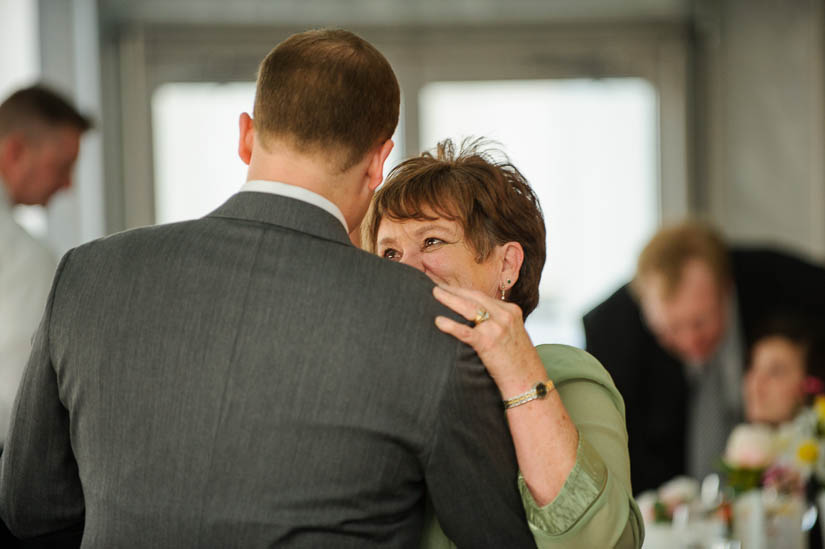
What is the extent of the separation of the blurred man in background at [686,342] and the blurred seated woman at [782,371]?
24cm

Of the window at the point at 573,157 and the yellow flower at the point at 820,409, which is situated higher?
the window at the point at 573,157

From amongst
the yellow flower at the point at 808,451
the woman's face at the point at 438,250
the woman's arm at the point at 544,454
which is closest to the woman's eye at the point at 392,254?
the woman's face at the point at 438,250

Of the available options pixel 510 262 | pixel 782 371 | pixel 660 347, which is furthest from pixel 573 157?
pixel 510 262

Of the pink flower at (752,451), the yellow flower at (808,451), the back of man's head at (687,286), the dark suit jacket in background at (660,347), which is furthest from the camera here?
the dark suit jacket in background at (660,347)

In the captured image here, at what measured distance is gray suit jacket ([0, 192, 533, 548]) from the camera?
102 centimetres

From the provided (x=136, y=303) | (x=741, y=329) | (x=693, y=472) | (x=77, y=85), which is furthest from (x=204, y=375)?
(x=77, y=85)

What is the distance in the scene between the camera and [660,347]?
11.7ft

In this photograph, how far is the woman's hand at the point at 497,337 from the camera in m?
1.07

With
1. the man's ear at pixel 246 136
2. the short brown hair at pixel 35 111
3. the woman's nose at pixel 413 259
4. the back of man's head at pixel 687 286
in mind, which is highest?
the short brown hair at pixel 35 111

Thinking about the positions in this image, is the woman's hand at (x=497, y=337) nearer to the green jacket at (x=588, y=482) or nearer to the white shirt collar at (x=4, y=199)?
the green jacket at (x=588, y=482)

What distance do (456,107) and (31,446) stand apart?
4681 millimetres

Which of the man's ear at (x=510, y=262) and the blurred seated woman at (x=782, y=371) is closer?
the man's ear at (x=510, y=262)

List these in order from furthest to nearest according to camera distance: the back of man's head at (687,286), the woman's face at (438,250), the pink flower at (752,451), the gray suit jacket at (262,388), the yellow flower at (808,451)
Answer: the back of man's head at (687,286) → the pink flower at (752,451) → the yellow flower at (808,451) → the woman's face at (438,250) → the gray suit jacket at (262,388)

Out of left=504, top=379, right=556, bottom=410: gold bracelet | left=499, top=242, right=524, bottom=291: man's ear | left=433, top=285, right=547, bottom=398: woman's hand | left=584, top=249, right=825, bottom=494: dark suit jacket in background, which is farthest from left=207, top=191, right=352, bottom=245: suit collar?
left=584, top=249, right=825, bottom=494: dark suit jacket in background
